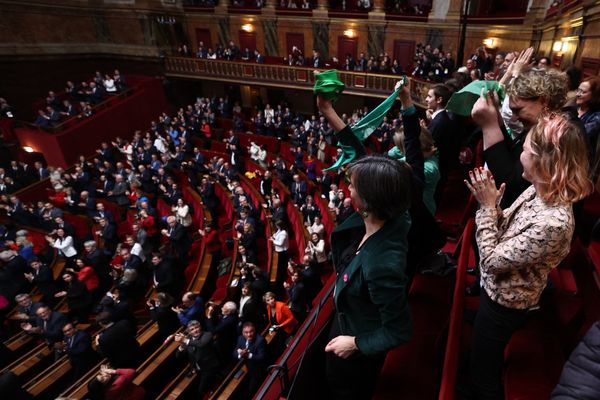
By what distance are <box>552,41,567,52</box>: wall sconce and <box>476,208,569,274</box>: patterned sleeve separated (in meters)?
5.68

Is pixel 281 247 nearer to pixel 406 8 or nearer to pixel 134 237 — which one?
pixel 134 237

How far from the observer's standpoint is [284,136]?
36.7 feet

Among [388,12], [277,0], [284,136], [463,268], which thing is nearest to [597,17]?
[463,268]

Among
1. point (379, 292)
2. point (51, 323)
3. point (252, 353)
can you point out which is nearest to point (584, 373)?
point (379, 292)

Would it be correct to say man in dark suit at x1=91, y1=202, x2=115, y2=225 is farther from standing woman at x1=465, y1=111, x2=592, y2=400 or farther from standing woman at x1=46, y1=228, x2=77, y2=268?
A: standing woman at x1=465, y1=111, x2=592, y2=400

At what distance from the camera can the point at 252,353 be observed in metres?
3.40

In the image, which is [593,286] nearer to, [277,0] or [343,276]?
[343,276]

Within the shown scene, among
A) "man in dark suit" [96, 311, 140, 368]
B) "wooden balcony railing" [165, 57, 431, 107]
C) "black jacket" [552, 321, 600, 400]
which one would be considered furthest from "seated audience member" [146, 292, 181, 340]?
"wooden balcony railing" [165, 57, 431, 107]

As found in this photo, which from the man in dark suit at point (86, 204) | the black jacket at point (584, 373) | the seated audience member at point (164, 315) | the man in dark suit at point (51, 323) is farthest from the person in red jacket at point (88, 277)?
the black jacket at point (584, 373)

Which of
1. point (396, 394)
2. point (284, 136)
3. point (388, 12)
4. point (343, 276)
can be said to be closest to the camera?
point (343, 276)

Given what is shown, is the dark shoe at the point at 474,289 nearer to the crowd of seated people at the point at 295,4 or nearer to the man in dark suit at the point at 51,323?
the man in dark suit at the point at 51,323

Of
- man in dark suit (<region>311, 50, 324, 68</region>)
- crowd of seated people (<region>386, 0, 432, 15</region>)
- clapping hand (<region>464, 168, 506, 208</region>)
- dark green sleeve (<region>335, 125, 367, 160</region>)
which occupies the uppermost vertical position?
crowd of seated people (<region>386, 0, 432, 15</region>)

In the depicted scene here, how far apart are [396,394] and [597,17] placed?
4.67m

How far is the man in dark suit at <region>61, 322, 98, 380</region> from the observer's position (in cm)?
380
